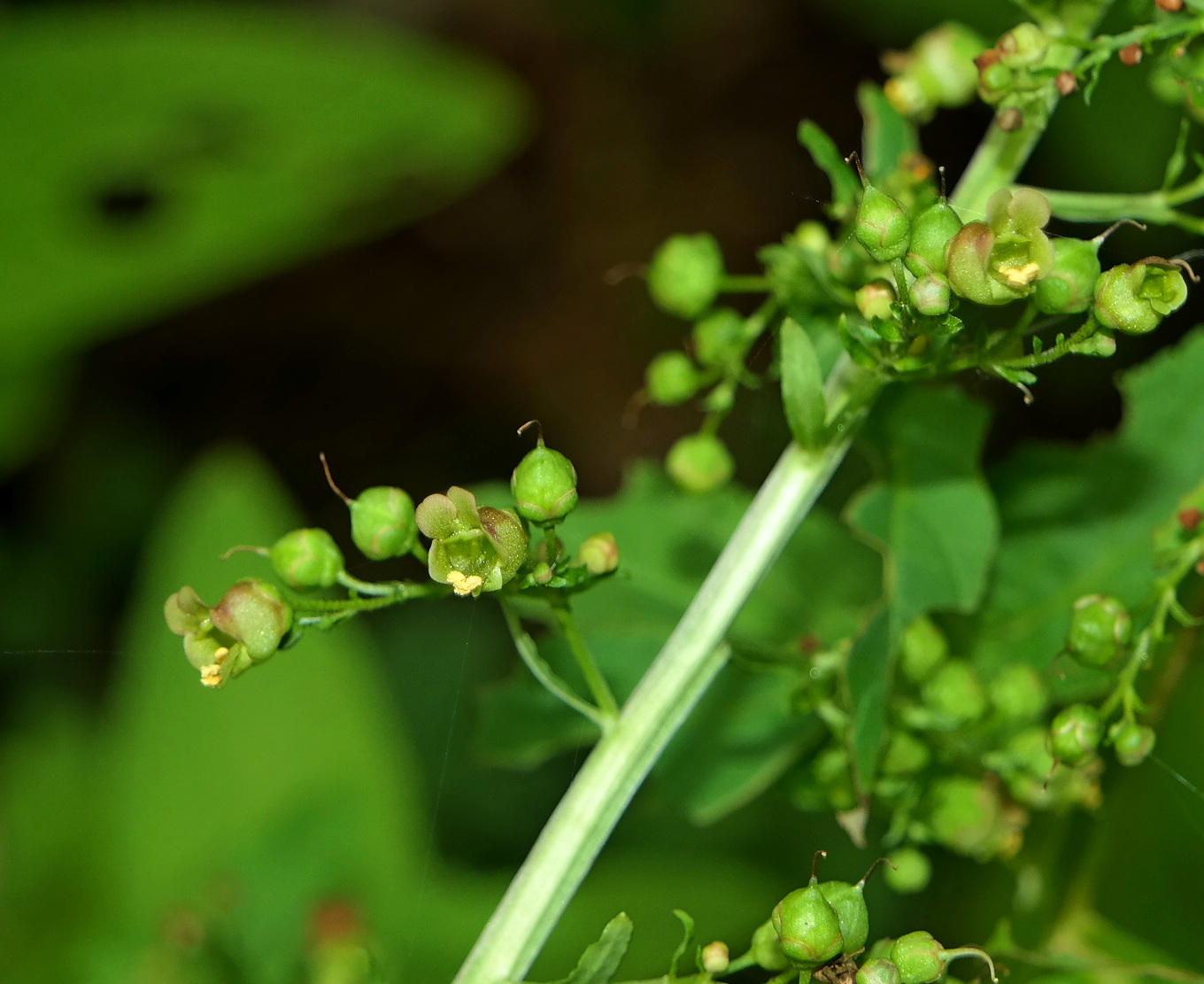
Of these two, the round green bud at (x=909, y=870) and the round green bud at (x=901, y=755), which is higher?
the round green bud at (x=901, y=755)

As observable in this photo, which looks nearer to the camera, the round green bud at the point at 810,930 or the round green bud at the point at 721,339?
the round green bud at the point at 810,930

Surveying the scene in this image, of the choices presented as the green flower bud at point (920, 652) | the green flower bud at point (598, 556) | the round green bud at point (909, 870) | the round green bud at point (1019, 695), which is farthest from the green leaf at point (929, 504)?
the green flower bud at point (598, 556)

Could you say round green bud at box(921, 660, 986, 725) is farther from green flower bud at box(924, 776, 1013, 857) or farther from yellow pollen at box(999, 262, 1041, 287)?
yellow pollen at box(999, 262, 1041, 287)

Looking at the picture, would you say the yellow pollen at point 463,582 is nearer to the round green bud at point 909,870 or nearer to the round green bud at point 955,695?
the round green bud at point 955,695

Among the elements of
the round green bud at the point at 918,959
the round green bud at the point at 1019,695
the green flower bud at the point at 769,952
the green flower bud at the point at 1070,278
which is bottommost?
the round green bud at the point at 1019,695

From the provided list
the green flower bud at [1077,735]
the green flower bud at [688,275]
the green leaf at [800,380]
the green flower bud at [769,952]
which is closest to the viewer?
the green flower bud at [769,952]

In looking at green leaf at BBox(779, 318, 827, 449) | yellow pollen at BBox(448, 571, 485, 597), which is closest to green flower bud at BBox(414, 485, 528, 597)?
yellow pollen at BBox(448, 571, 485, 597)
